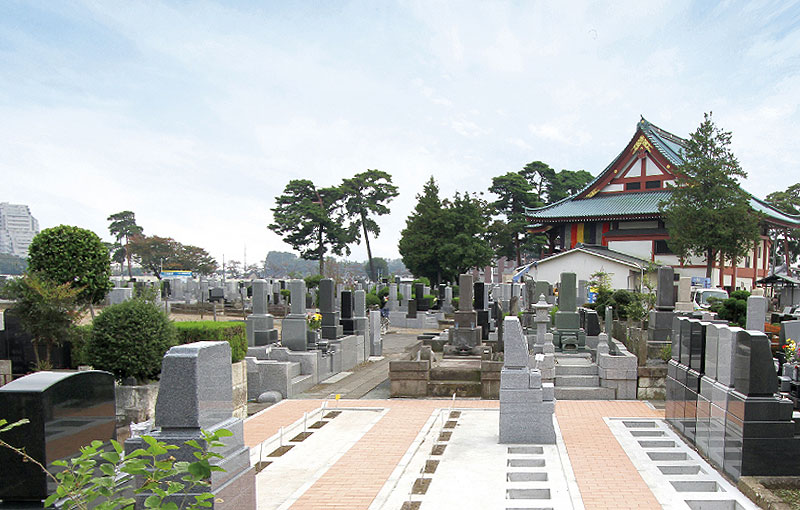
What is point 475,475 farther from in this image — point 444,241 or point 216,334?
point 444,241

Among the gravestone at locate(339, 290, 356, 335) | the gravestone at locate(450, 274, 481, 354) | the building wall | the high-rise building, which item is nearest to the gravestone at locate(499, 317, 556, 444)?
the gravestone at locate(450, 274, 481, 354)

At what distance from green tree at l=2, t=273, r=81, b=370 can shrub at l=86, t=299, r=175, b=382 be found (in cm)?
144

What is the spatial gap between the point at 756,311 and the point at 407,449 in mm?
6475

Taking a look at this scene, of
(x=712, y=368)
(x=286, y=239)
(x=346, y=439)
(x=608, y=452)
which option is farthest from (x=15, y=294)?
(x=286, y=239)

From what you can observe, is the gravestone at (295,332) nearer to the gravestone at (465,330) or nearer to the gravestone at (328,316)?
the gravestone at (328,316)

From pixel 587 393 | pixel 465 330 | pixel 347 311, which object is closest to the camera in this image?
pixel 587 393

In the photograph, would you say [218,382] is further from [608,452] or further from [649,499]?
[608,452]

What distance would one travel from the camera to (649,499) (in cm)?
588

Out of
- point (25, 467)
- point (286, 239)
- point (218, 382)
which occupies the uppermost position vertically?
point (286, 239)

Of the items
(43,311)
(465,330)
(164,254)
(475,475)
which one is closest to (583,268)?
(465,330)

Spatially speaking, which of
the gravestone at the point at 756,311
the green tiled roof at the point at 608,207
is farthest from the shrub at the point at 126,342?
the green tiled roof at the point at 608,207

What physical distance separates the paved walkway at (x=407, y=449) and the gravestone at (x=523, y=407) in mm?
466

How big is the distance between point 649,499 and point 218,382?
15.3 ft

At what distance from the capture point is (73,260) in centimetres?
1211
